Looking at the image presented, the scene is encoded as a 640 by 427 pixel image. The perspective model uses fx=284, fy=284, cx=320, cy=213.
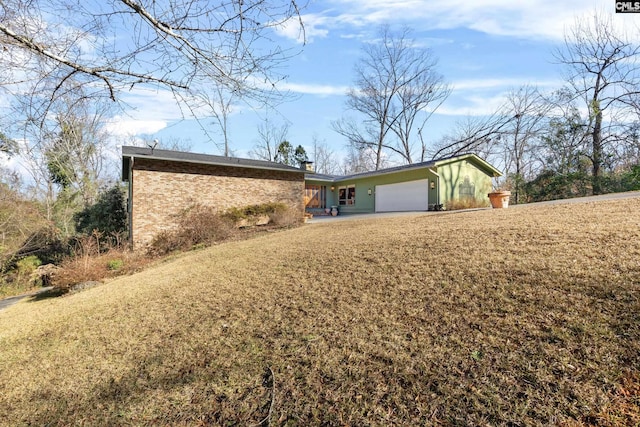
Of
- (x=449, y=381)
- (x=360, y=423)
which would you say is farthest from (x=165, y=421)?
(x=449, y=381)

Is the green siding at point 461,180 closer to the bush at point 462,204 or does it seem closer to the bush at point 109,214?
the bush at point 462,204

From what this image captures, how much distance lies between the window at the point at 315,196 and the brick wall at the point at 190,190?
6.21 meters

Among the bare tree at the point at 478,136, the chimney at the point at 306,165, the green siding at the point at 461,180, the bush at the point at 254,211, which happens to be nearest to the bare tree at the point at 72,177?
the bush at the point at 254,211

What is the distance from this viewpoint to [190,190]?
12.8m

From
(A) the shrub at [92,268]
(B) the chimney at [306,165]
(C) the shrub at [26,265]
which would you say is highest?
(B) the chimney at [306,165]

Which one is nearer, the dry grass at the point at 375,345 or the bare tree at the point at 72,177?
the dry grass at the point at 375,345

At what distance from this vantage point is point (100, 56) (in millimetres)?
2795

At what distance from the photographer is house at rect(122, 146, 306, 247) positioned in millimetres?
11523

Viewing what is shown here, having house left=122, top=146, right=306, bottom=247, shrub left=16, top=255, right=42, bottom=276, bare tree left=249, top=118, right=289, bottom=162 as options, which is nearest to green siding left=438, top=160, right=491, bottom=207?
house left=122, top=146, right=306, bottom=247

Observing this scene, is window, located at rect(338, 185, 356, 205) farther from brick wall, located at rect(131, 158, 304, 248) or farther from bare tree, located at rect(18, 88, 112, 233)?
bare tree, located at rect(18, 88, 112, 233)

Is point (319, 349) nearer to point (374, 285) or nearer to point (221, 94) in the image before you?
point (374, 285)

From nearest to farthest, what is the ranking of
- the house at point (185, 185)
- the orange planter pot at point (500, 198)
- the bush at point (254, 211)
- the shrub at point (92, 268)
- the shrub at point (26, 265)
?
the shrub at point (92, 268)
the shrub at point (26, 265)
the house at point (185, 185)
the orange planter pot at point (500, 198)
the bush at point (254, 211)

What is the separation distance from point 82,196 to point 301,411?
70.7ft

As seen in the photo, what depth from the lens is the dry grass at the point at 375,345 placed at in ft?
6.71
